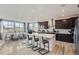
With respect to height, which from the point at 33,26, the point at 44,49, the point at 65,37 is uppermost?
the point at 33,26

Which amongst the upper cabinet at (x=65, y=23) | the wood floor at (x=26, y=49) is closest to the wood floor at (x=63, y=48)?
the wood floor at (x=26, y=49)

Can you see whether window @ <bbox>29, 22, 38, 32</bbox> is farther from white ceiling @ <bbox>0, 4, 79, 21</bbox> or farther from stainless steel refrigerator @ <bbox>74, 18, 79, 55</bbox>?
stainless steel refrigerator @ <bbox>74, 18, 79, 55</bbox>

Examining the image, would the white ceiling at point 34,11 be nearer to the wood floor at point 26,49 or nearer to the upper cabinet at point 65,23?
the upper cabinet at point 65,23

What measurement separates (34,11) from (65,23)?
696 millimetres

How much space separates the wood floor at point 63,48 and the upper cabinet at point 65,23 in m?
0.34

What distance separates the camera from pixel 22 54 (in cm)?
249

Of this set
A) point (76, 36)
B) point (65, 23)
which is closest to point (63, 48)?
point (76, 36)

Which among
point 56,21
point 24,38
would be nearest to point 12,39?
point 24,38

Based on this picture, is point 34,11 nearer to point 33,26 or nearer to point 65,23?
point 33,26

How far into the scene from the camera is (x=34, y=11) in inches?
95.0

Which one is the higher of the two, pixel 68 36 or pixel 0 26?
pixel 0 26

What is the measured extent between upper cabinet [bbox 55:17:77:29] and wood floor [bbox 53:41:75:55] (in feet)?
1.12
